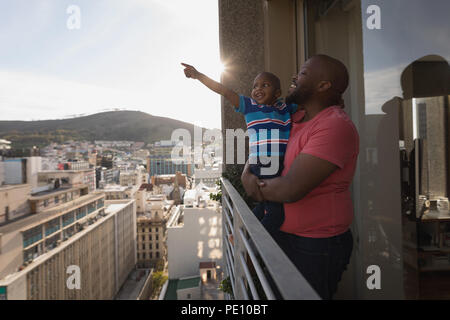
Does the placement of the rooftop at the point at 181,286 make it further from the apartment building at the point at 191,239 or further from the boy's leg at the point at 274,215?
the boy's leg at the point at 274,215

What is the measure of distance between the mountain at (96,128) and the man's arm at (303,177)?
16144mm

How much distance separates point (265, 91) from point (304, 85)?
221mm

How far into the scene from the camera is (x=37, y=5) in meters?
5.09

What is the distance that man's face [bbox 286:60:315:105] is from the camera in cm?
64

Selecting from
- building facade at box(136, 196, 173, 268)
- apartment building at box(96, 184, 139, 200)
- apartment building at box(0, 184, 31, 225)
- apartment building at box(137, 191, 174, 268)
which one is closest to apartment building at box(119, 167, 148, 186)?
apartment building at box(96, 184, 139, 200)

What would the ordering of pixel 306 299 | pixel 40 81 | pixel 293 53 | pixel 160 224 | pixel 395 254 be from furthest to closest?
pixel 160 224 < pixel 40 81 < pixel 293 53 < pixel 395 254 < pixel 306 299

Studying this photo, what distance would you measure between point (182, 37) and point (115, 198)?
32300 millimetres

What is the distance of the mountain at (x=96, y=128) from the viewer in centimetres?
1745

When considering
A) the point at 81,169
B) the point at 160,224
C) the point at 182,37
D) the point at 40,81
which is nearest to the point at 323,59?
the point at 182,37

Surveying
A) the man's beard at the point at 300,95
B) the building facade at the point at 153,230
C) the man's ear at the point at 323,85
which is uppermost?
the man's ear at the point at 323,85

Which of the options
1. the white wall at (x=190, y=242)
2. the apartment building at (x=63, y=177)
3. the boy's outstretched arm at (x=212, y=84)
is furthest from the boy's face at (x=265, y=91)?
the apartment building at (x=63, y=177)

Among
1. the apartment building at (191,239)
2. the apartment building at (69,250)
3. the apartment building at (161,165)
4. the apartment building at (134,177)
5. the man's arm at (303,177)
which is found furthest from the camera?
the apartment building at (134,177)

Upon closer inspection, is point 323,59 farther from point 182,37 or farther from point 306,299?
point 182,37

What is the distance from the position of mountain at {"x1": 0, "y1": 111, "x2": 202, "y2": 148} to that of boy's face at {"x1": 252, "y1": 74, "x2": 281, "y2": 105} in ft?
51.9
